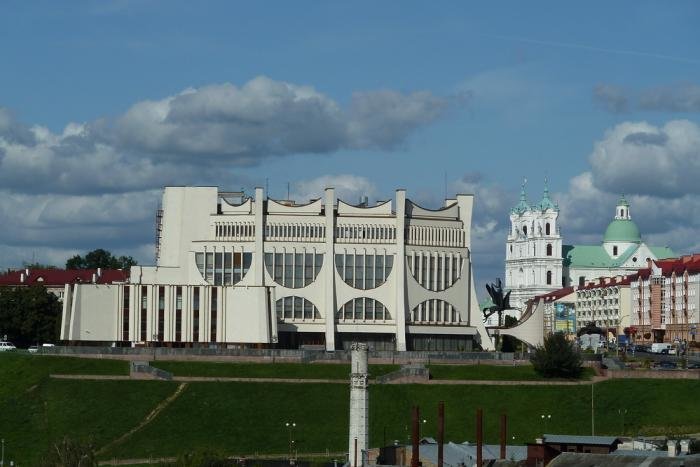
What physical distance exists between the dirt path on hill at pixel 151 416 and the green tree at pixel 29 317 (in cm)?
4318

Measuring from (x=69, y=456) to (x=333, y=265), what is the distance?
63.8 meters

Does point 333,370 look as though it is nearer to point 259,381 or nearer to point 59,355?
point 259,381

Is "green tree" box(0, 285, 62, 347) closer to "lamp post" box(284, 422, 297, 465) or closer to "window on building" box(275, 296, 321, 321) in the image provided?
"window on building" box(275, 296, 321, 321)

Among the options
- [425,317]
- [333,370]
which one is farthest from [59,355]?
[425,317]

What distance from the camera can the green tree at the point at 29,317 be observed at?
191750mm

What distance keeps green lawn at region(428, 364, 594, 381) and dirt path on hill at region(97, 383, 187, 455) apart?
71.1 feet

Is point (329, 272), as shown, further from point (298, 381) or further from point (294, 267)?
point (298, 381)

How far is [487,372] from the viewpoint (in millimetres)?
159250

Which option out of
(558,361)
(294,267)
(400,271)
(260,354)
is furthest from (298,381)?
(400,271)

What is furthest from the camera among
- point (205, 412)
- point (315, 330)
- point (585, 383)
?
point (315, 330)

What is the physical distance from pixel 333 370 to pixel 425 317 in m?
23.1

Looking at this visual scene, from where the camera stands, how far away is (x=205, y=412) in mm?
145125

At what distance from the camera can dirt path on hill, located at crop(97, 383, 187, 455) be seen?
137 metres

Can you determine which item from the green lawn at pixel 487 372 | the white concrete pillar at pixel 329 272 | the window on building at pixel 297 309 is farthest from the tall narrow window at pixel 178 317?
the green lawn at pixel 487 372
